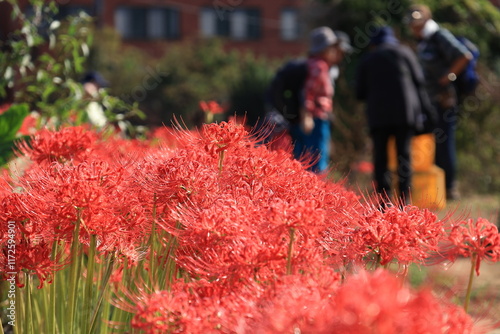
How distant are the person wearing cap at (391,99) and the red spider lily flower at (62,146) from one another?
5.08m

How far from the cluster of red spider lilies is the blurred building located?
119ft

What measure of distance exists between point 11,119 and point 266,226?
5.97 ft

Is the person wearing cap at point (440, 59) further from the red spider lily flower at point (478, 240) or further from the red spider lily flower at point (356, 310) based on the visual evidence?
the red spider lily flower at point (356, 310)

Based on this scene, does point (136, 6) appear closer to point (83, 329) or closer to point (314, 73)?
point (314, 73)

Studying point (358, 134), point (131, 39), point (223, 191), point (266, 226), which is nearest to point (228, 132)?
point (223, 191)

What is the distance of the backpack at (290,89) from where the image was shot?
714cm

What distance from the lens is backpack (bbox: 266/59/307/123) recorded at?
714 centimetres

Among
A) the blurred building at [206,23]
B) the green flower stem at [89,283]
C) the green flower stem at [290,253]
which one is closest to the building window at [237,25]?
the blurred building at [206,23]

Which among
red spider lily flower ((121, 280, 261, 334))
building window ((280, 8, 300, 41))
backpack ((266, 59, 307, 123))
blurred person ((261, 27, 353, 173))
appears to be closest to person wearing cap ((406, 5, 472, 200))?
blurred person ((261, 27, 353, 173))

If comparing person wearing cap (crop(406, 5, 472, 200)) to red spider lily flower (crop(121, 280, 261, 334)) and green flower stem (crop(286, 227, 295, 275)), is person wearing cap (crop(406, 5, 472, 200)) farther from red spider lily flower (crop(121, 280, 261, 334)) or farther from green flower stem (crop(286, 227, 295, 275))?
red spider lily flower (crop(121, 280, 261, 334))

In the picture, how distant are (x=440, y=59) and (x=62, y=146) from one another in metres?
6.71

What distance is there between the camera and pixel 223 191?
164 cm

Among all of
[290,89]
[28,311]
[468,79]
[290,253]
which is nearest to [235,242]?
[290,253]

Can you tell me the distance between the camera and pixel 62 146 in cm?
205
